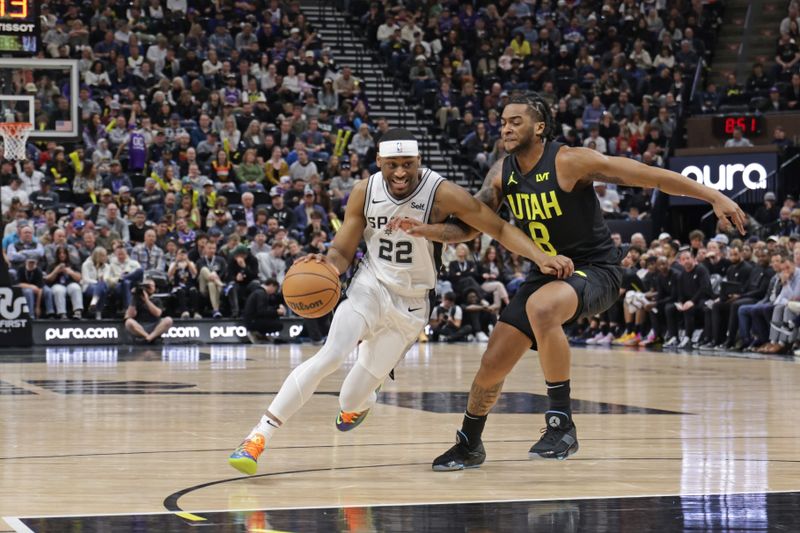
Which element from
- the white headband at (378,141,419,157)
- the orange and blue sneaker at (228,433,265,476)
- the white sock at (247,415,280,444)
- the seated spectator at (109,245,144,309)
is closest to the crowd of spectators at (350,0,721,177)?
the seated spectator at (109,245,144,309)

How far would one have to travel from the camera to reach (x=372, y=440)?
816 centimetres

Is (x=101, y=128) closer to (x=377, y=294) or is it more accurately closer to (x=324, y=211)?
(x=324, y=211)

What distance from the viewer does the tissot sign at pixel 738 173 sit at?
23.4 m

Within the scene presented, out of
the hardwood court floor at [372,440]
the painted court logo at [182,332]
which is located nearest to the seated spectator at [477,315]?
the painted court logo at [182,332]

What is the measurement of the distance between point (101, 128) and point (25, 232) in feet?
11.2

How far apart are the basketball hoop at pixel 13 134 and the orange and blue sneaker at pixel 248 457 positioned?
1273 centimetres

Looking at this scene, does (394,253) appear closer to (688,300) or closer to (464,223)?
(464,223)

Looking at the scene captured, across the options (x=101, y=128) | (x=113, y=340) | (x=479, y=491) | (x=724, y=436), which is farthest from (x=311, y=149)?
(x=479, y=491)

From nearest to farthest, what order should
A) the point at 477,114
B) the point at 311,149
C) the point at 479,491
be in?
the point at 479,491
the point at 311,149
the point at 477,114

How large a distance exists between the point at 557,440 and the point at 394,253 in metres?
1.35

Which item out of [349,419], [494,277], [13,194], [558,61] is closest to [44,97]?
[13,194]

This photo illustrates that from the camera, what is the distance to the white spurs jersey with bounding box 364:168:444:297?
7027 mm

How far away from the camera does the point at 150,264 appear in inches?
817

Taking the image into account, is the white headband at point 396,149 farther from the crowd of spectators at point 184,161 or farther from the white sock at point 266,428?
the crowd of spectators at point 184,161
